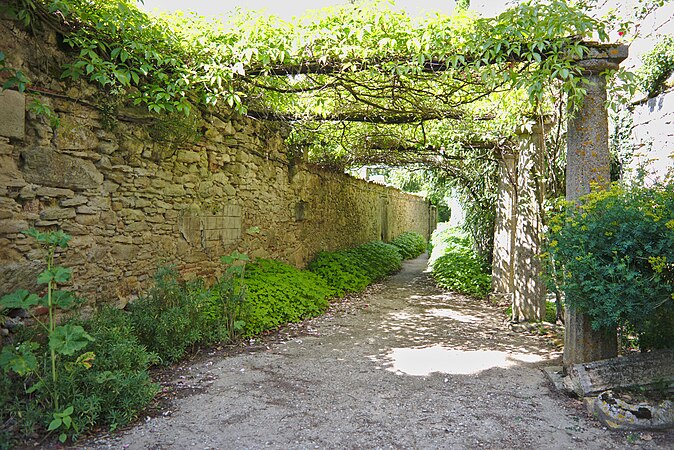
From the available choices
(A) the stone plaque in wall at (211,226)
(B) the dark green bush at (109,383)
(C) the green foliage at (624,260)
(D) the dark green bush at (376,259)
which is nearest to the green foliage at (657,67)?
(C) the green foliage at (624,260)

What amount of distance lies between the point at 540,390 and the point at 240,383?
248 centimetres

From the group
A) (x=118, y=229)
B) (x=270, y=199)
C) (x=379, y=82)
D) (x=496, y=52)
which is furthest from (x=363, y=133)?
(x=118, y=229)

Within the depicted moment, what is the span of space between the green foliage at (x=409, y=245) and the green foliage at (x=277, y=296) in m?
8.75

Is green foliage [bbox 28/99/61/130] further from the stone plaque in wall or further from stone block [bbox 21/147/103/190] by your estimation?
the stone plaque in wall

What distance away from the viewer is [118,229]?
4.11 meters

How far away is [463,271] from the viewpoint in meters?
9.25

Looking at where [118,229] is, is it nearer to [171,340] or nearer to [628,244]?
[171,340]

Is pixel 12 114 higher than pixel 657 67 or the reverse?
the reverse

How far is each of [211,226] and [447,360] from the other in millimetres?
3175

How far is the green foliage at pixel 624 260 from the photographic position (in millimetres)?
2990

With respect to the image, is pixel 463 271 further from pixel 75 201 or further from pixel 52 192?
pixel 52 192

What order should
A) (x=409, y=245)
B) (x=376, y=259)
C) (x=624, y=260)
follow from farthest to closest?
(x=409, y=245) → (x=376, y=259) → (x=624, y=260)

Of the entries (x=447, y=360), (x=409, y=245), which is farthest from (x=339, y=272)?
(x=409, y=245)

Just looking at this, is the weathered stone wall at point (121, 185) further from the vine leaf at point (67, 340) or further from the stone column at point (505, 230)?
the stone column at point (505, 230)
